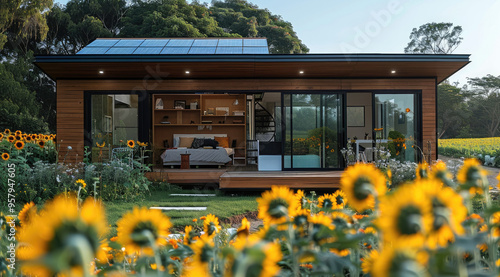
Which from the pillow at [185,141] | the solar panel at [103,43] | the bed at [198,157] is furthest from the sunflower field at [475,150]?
the solar panel at [103,43]

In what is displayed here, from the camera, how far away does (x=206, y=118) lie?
40.7 ft

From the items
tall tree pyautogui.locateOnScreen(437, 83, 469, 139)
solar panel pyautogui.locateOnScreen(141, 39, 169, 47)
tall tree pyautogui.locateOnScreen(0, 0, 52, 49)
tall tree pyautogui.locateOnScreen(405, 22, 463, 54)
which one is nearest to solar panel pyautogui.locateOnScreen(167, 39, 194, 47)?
solar panel pyautogui.locateOnScreen(141, 39, 169, 47)

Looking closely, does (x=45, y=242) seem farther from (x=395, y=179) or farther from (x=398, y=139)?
(x=398, y=139)

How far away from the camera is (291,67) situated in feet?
23.6

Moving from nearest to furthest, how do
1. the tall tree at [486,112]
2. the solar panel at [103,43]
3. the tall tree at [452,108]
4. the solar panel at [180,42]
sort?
the solar panel at [103,43] < the solar panel at [180,42] < the tall tree at [452,108] < the tall tree at [486,112]

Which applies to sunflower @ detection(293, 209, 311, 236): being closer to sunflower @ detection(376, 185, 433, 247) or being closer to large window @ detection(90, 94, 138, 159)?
sunflower @ detection(376, 185, 433, 247)

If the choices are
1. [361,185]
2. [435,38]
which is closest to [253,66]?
[361,185]

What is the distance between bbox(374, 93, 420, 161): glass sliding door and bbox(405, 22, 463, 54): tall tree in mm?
23994

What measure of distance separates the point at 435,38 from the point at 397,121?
82.6ft

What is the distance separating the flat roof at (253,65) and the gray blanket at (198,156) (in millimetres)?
2308

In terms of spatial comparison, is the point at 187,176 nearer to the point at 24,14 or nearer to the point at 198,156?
the point at 198,156

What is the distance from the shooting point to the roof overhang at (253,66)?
6.83 metres

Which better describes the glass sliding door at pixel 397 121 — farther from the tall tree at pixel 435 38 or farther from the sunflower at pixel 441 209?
the tall tree at pixel 435 38

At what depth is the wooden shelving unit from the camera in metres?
12.1
